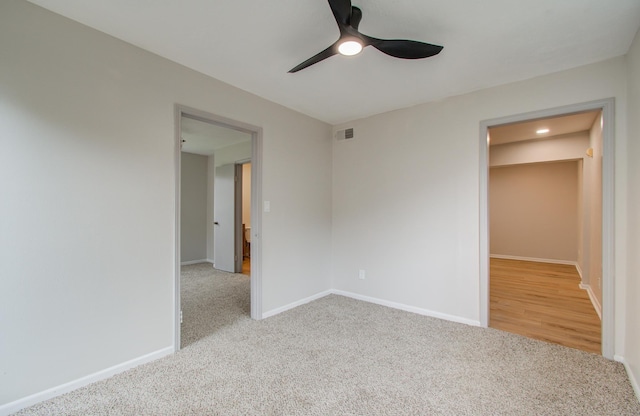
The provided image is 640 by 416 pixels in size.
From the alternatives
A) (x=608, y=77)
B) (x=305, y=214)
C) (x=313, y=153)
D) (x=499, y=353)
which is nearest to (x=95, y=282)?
(x=305, y=214)

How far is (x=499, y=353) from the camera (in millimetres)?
2400

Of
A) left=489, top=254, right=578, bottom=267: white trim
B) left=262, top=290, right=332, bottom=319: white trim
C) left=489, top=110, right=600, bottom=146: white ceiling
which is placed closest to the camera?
left=262, top=290, right=332, bottom=319: white trim

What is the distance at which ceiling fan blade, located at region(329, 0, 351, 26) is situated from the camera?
4.62 feet

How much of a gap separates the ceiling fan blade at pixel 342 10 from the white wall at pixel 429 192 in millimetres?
2058

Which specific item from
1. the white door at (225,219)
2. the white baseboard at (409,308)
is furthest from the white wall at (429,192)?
the white door at (225,219)

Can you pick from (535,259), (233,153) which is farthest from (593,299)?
(233,153)

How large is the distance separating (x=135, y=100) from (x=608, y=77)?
12.4 ft

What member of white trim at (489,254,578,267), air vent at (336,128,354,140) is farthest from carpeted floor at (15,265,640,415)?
white trim at (489,254,578,267)

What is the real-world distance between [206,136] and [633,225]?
5.19 m

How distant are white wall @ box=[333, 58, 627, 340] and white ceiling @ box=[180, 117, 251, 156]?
1797 mm

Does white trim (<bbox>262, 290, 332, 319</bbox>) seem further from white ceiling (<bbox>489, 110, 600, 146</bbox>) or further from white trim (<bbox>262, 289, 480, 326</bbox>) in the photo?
white ceiling (<bbox>489, 110, 600, 146</bbox>)

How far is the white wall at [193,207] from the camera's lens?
624 cm

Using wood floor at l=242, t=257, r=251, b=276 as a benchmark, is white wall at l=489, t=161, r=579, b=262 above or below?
above

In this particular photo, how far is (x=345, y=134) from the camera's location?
400 cm
